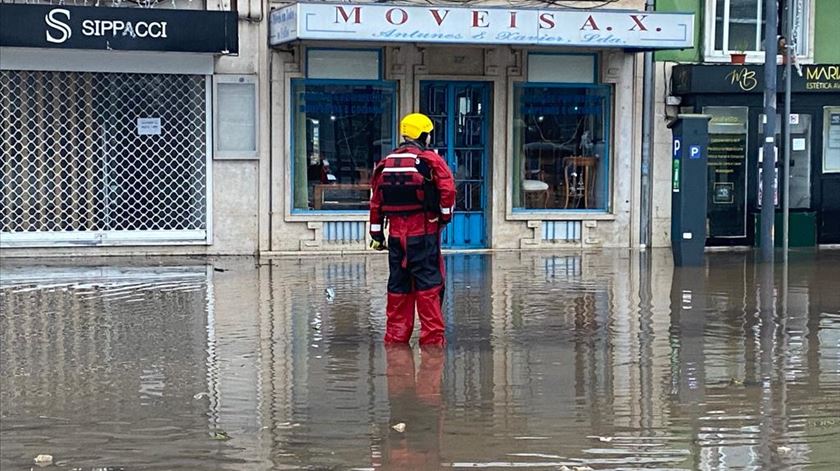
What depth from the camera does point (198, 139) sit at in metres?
17.4

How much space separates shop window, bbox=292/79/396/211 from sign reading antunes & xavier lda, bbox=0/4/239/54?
5.10 feet

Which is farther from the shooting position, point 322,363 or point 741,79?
point 741,79

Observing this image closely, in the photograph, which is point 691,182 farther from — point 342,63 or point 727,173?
point 342,63

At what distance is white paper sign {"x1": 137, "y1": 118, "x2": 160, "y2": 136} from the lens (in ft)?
56.6

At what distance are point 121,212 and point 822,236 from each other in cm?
964

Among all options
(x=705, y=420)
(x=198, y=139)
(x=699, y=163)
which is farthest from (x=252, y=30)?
(x=705, y=420)

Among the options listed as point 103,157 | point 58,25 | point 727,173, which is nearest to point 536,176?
point 727,173

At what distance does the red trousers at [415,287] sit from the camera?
9.69 metres

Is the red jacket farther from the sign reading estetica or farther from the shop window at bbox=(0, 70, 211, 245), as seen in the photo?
A: the shop window at bbox=(0, 70, 211, 245)

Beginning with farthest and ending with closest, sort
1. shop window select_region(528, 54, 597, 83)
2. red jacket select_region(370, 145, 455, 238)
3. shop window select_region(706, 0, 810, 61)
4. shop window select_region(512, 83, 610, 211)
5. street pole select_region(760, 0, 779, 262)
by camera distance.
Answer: shop window select_region(706, 0, 810, 61), shop window select_region(512, 83, 610, 211), shop window select_region(528, 54, 597, 83), street pole select_region(760, 0, 779, 262), red jacket select_region(370, 145, 455, 238)

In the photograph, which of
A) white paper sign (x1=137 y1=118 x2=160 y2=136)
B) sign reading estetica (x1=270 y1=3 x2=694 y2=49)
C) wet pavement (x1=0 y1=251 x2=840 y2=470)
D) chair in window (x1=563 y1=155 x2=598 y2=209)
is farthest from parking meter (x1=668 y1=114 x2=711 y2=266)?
white paper sign (x1=137 y1=118 x2=160 y2=136)

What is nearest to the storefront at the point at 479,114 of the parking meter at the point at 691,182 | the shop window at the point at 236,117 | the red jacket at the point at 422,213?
the shop window at the point at 236,117

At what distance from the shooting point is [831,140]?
1953 cm

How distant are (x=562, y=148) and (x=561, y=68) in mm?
1101
